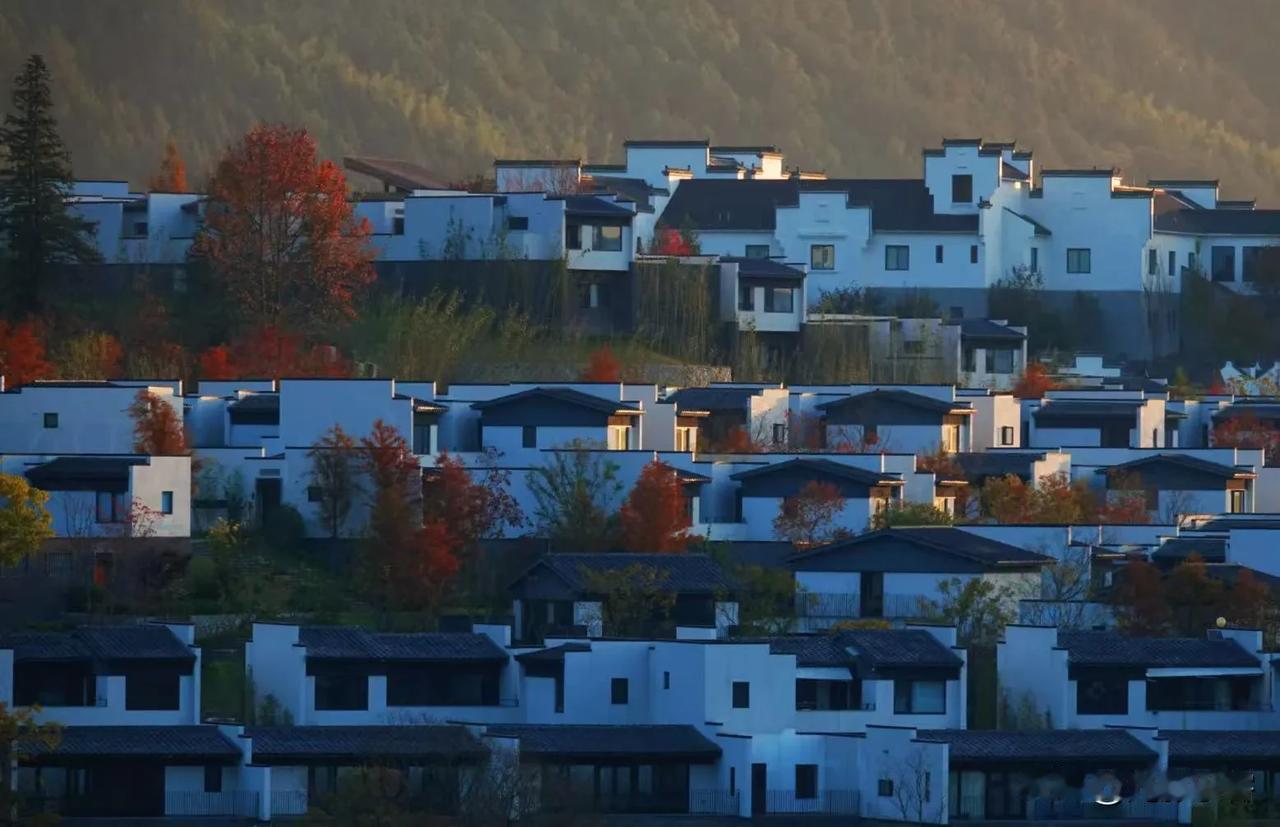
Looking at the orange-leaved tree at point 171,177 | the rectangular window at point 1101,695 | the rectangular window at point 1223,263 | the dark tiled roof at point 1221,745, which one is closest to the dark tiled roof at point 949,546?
the rectangular window at point 1101,695

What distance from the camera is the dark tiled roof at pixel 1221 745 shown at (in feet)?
155

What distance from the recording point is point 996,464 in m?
64.8

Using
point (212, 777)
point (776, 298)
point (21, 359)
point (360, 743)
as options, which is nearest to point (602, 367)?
point (776, 298)

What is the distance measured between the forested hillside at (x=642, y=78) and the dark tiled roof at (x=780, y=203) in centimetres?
3652

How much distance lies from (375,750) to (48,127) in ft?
89.1

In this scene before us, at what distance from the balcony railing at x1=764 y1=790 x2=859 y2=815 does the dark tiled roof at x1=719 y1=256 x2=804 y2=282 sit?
85.6 ft

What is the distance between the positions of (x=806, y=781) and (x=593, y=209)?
2592 centimetres

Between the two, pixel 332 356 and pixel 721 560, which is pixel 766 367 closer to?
pixel 332 356

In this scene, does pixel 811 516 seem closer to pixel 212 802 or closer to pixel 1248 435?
pixel 1248 435

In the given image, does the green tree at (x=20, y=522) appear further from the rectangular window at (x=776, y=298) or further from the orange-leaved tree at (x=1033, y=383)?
the orange-leaved tree at (x=1033, y=383)

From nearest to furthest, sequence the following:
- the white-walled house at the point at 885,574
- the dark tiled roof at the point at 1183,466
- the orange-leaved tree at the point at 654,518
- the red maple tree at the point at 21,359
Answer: the white-walled house at the point at 885,574
the orange-leaved tree at the point at 654,518
the red maple tree at the point at 21,359
the dark tiled roof at the point at 1183,466

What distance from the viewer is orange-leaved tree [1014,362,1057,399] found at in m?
71.1

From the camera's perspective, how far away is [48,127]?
69438 mm

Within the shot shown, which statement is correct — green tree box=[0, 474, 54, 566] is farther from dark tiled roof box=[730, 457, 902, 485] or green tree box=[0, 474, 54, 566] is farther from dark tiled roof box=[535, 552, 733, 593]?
dark tiled roof box=[730, 457, 902, 485]
